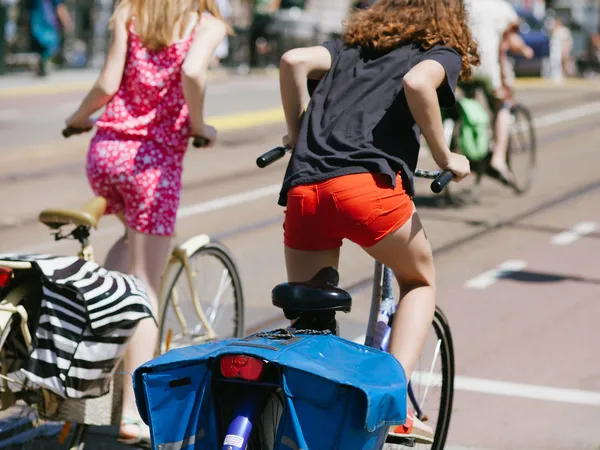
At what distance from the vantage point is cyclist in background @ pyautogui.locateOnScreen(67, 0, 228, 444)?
455 cm

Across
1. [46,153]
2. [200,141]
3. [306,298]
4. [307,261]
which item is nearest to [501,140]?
[46,153]

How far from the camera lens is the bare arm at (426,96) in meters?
3.61

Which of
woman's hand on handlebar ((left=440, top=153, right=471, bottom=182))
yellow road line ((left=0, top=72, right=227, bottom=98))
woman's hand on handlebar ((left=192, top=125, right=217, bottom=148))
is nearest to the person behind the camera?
woman's hand on handlebar ((left=440, top=153, right=471, bottom=182))

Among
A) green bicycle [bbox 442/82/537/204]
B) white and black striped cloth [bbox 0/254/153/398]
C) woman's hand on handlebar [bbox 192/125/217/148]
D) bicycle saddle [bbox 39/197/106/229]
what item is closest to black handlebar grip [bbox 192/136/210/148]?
woman's hand on handlebar [bbox 192/125/217/148]

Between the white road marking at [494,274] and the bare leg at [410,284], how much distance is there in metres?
4.01

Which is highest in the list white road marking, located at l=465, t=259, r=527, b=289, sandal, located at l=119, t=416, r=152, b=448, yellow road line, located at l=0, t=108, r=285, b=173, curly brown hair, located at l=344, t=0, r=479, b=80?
curly brown hair, located at l=344, t=0, r=479, b=80

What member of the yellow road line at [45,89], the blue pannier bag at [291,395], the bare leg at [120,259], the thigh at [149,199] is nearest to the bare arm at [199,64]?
the thigh at [149,199]

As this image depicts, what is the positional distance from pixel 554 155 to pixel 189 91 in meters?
10.9

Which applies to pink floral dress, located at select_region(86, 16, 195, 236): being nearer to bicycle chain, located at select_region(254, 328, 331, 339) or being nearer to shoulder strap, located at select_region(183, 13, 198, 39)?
shoulder strap, located at select_region(183, 13, 198, 39)

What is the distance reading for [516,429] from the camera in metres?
5.26

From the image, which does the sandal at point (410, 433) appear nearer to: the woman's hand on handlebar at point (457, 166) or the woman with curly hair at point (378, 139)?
the woman with curly hair at point (378, 139)

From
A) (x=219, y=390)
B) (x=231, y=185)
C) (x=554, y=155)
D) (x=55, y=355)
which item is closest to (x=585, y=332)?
(x=55, y=355)

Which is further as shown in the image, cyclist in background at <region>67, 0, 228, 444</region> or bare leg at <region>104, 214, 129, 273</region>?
bare leg at <region>104, 214, 129, 273</region>

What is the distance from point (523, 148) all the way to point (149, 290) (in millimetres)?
7799
